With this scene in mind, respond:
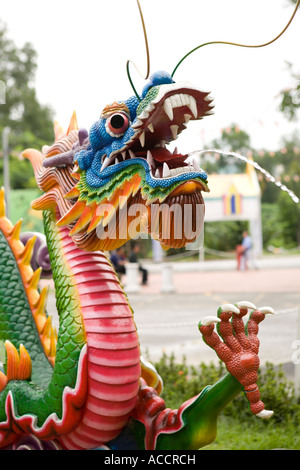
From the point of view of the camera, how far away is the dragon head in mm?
1512

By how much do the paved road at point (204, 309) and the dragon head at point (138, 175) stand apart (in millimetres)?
1674

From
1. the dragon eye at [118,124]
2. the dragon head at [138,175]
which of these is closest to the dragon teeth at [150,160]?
the dragon head at [138,175]

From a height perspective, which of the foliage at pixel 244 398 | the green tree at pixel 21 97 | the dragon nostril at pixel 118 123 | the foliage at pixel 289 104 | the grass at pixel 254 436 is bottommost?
the grass at pixel 254 436

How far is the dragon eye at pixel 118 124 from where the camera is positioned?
169 cm

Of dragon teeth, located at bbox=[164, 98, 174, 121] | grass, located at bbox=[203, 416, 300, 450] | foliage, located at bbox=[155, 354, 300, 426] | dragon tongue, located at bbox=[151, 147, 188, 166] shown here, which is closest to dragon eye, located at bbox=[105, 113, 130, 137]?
dragon tongue, located at bbox=[151, 147, 188, 166]

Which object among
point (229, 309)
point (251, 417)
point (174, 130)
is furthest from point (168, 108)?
point (251, 417)

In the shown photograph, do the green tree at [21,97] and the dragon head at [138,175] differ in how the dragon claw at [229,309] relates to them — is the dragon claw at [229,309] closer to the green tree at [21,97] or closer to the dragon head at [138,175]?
the dragon head at [138,175]

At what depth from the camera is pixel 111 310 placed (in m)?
1.88

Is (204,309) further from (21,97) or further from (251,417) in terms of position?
(21,97)

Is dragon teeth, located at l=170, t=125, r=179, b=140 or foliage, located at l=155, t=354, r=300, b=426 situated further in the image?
foliage, located at l=155, t=354, r=300, b=426

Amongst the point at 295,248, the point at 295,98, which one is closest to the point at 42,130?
the point at 295,248

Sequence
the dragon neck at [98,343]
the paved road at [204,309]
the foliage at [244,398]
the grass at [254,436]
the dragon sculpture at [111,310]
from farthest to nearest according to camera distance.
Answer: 1. the paved road at [204,309]
2. the foliage at [244,398]
3. the grass at [254,436]
4. the dragon neck at [98,343]
5. the dragon sculpture at [111,310]

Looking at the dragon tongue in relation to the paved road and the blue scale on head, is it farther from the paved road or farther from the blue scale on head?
the paved road

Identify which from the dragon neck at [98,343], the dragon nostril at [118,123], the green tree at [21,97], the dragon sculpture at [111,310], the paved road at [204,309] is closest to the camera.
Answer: the dragon sculpture at [111,310]
